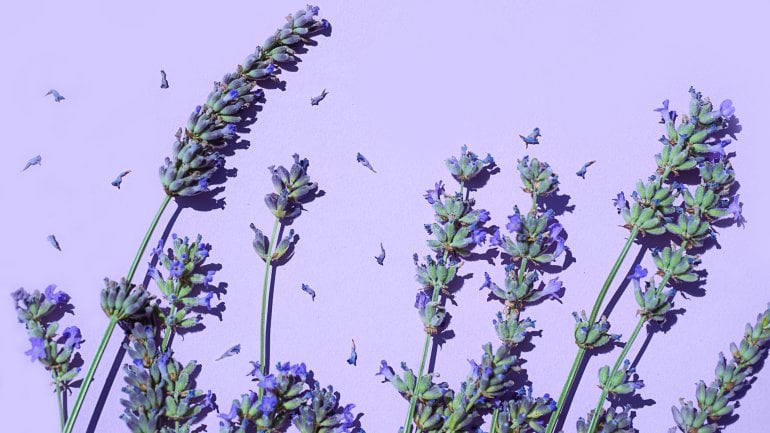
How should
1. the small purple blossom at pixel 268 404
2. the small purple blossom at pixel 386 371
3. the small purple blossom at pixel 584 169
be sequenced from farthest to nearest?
the small purple blossom at pixel 584 169
the small purple blossom at pixel 386 371
the small purple blossom at pixel 268 404

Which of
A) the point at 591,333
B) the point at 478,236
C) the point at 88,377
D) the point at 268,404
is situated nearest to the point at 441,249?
the point at 478,236

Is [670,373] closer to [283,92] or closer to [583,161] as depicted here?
[583,161]

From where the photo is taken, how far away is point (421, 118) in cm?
173

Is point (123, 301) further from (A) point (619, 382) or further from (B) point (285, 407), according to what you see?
(A) point (619, 382)

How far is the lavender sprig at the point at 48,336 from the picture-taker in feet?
4.98

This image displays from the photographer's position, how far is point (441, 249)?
1594 millimetres

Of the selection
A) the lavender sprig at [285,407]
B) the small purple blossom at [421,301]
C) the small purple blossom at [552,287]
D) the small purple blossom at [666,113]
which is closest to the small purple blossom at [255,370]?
the lavender sprig at [285,407]

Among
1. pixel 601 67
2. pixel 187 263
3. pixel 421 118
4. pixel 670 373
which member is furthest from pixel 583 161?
pixel 187 263

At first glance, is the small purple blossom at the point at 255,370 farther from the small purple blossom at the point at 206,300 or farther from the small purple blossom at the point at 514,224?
the small purple blossom at the point at 514,224

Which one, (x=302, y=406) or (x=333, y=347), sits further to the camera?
(x=333, y=347)

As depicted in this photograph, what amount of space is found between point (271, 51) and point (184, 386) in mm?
695

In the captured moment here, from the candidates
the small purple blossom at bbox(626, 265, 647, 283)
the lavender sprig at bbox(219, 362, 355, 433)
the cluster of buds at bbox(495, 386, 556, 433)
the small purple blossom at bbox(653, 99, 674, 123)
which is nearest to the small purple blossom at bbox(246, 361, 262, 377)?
the lavender sprig at bbox(219, 362, 355, 433)

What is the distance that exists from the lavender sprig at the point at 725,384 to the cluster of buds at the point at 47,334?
1162mm

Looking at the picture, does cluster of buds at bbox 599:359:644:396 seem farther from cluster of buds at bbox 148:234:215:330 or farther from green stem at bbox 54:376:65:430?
green stem at bbox 54:376:65:430
